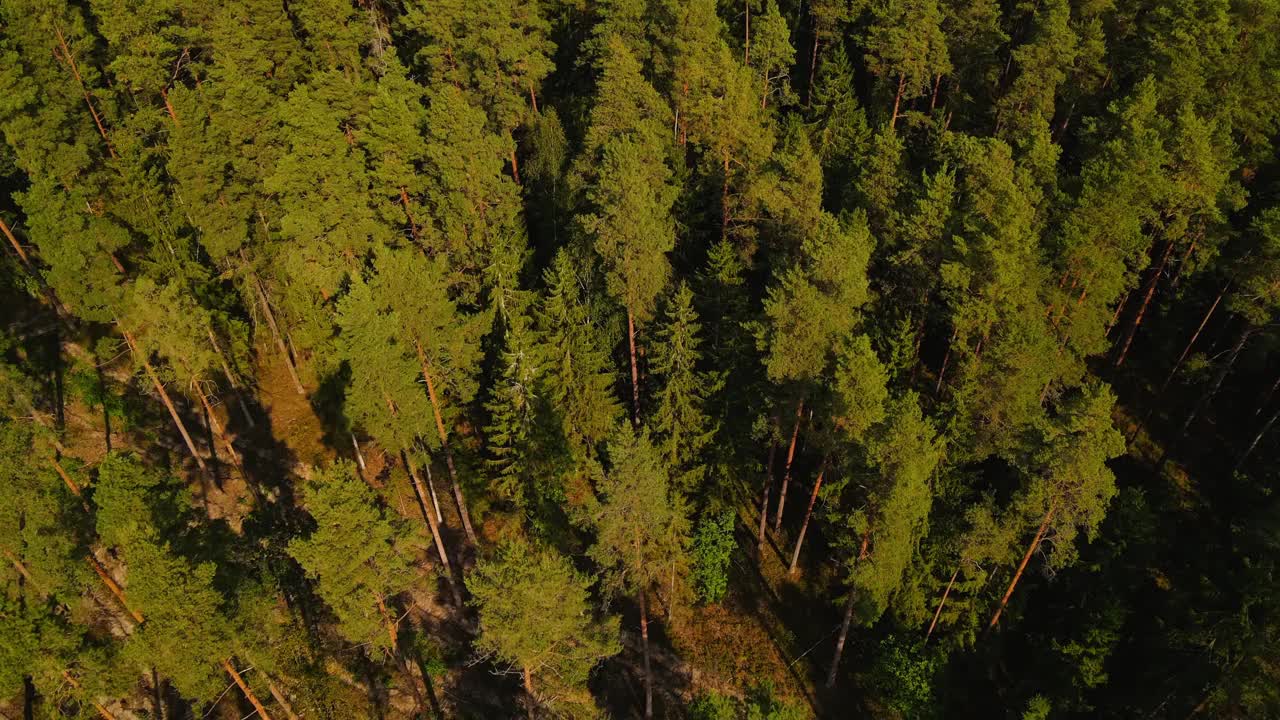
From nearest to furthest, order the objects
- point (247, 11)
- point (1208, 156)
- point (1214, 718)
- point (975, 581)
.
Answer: point (1214, 718)
point (975, 581)
point (1208, 156)
point (247, 11)

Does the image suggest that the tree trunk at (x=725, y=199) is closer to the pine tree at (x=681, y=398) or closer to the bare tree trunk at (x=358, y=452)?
the pine tree at (x=681, y=398)

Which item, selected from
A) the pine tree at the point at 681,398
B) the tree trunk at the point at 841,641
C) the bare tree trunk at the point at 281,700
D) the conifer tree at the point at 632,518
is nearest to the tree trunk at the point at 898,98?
the pine tree at the point at 681,398

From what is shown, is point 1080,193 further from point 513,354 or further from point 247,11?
point 247,11

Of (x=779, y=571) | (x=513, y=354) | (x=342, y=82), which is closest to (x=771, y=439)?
(x=779, y=571)

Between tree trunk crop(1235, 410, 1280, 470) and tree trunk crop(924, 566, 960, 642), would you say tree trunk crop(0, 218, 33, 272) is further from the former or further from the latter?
tree trunk crop(1235, 410, 1280, 470)

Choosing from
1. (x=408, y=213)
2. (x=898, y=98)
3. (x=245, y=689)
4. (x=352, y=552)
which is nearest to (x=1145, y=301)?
(x=898, y=98)

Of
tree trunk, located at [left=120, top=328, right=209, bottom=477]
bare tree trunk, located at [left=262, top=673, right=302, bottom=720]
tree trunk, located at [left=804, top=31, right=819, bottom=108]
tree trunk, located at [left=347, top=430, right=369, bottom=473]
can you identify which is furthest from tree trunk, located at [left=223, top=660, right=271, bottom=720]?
tree trunk, located at [left=804, top=31, right=819, bottom=108]
